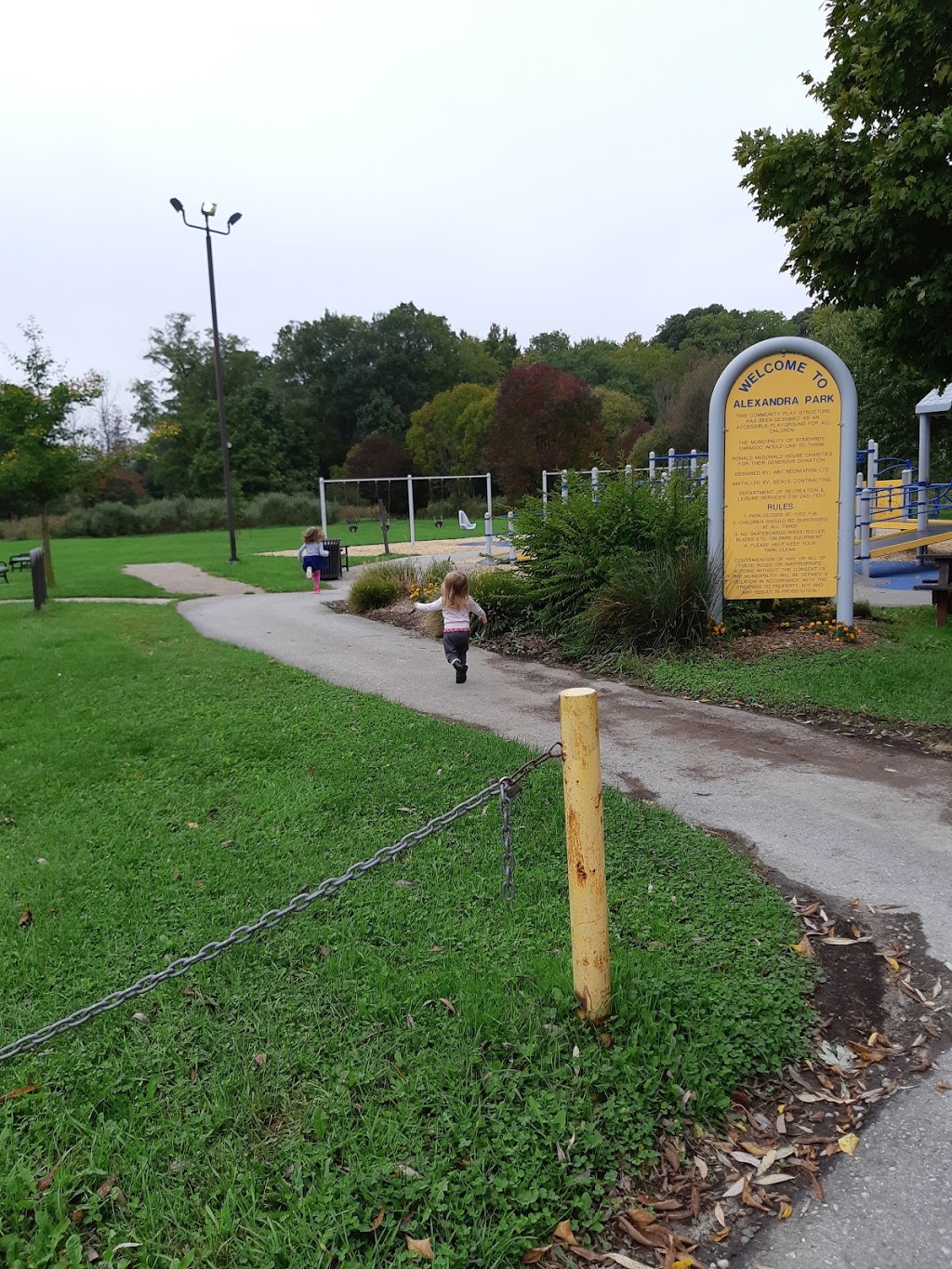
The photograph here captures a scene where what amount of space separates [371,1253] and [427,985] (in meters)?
1.12

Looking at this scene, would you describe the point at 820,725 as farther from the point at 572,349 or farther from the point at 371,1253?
the point at 572,349

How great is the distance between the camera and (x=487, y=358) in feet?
240

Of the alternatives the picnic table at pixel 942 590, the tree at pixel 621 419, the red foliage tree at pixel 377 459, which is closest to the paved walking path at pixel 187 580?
the picnic table at pixel 942 590

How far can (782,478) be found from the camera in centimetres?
962

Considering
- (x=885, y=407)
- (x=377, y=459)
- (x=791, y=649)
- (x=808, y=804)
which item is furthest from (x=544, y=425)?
(x=808, y=804)

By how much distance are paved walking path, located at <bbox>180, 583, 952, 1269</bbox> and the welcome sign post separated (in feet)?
8.07

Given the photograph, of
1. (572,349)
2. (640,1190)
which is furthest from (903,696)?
(572,349)

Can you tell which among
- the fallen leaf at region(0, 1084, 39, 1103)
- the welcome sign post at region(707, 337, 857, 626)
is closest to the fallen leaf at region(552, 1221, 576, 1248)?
the fallen leaf at region(0, 1084, 39, 1103)

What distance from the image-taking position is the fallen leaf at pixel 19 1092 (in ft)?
9.89

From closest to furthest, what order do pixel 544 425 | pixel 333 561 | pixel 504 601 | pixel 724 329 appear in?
1. pixel 504 601
2. pixel 333 561
3. pixel 544 425
4. pixel 724 329

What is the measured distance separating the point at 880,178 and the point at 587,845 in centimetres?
580

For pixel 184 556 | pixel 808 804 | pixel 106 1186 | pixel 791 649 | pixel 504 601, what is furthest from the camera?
pixel 184 556

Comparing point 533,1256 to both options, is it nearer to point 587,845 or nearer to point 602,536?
point 587,845

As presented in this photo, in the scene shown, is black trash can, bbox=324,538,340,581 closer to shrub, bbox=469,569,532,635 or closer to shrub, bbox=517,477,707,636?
shrub, bbox=469,569,532,635
